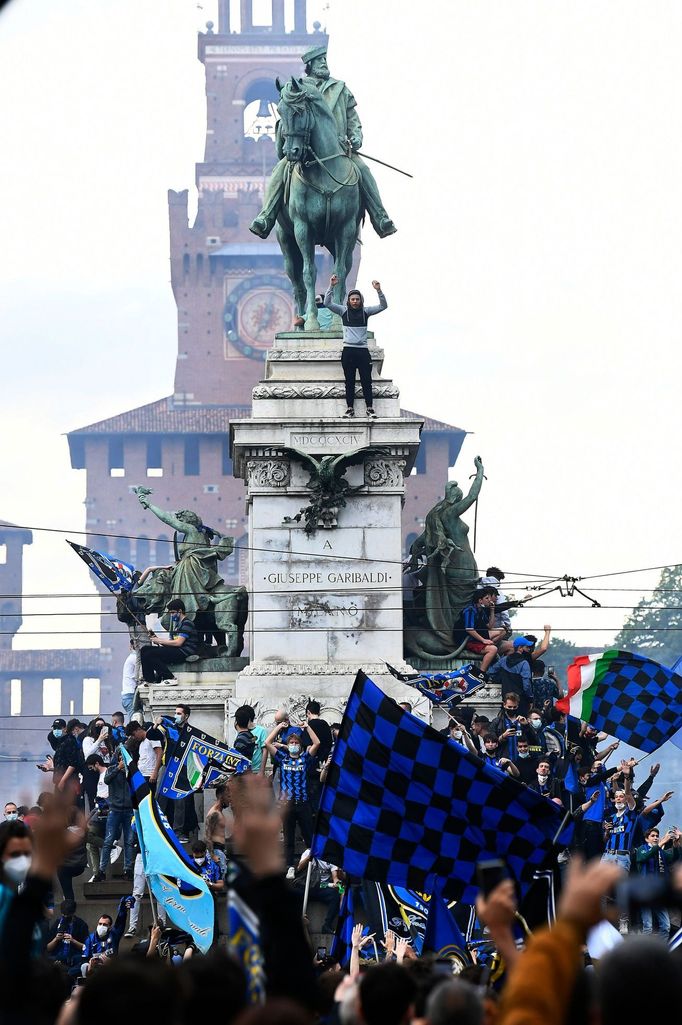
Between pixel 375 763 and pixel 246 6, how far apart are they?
147 metres

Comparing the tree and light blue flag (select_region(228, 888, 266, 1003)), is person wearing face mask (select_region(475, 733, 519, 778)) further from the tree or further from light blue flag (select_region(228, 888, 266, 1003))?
the tree

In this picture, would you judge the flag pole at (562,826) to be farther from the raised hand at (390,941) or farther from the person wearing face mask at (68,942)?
the person wearing face mask at (68,942)

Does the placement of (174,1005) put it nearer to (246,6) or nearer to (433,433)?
(433,433)

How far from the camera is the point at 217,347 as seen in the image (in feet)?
460

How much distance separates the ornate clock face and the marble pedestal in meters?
106

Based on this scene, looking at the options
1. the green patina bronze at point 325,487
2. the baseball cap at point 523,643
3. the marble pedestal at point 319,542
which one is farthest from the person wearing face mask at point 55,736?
the baseball cap at point 523,643

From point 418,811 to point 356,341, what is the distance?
1657 centimetres

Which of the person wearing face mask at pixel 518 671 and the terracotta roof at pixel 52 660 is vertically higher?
the person wearing face mask at pixel 518 671

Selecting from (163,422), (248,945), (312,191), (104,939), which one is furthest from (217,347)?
(248,945)

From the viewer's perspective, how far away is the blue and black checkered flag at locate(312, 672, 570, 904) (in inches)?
518

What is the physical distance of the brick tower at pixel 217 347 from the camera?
426ft

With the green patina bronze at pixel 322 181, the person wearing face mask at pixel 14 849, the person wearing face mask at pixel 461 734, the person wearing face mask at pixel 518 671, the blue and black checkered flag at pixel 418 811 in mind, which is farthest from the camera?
the green patina bronze at pixel 322 181

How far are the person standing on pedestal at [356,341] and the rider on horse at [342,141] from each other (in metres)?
2.23

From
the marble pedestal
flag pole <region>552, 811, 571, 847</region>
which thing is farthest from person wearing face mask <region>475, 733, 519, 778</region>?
flag pole <region>552, 811, 571, 847</region>
